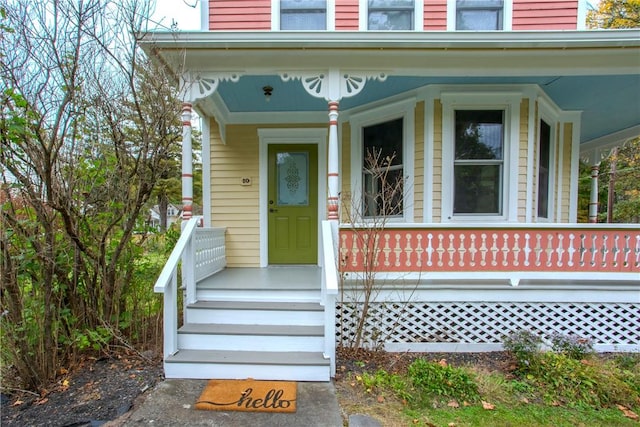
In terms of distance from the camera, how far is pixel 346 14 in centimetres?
438

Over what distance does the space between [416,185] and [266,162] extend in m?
2.28

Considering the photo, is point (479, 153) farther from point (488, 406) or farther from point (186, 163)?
point (186, 163)

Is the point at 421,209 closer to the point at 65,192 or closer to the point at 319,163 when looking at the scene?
the point at 319,163

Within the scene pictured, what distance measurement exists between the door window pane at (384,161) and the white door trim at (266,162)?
0.65m

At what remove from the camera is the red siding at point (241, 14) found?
439cm

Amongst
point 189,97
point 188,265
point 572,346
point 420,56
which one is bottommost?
point 572,346

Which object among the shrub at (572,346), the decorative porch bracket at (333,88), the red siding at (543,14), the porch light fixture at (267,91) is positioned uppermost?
the red siding at (543,14)

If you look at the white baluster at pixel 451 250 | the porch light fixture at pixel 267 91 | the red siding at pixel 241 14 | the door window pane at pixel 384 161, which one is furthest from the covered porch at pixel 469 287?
the red siding at pixel 241 14

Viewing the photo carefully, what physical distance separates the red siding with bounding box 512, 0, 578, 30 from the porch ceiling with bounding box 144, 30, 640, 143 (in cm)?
94

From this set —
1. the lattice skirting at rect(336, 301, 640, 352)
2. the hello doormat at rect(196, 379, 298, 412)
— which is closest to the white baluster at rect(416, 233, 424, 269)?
the lattice skirting at rect(336, 301, 640, 352)

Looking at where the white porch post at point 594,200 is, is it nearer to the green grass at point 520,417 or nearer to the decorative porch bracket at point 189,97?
the green grass at point 520,417

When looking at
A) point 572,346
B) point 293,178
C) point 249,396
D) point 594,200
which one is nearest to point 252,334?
point 249,396

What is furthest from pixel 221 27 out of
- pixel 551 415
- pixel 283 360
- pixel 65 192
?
pixel 551 415

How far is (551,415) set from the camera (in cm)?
236
